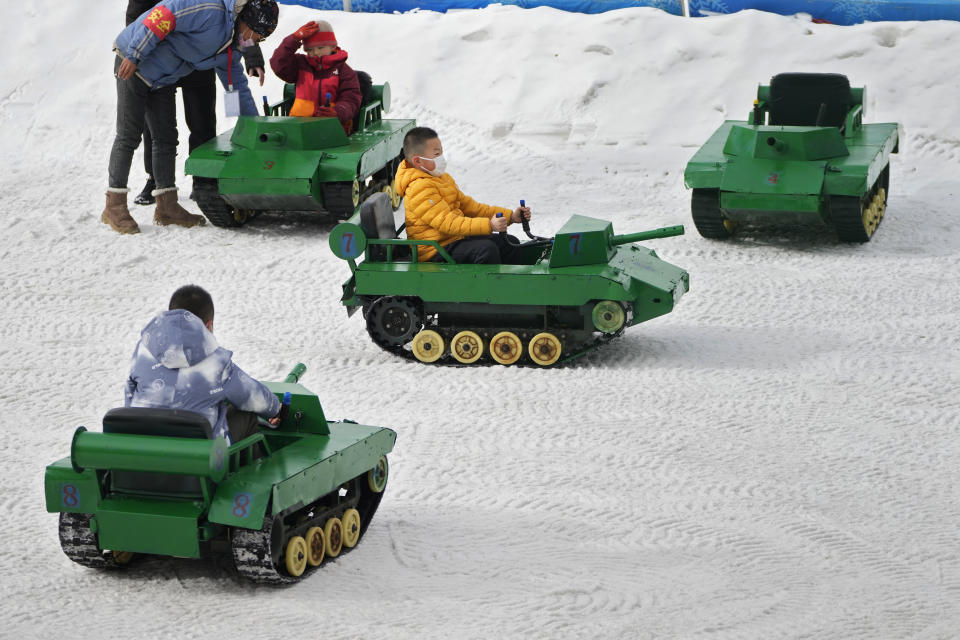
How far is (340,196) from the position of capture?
1040cm

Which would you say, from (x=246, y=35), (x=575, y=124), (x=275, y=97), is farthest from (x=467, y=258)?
(x=275, y=97)

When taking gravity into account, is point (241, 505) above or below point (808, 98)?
below

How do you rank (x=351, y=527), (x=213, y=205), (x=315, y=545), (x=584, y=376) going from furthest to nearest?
(x=213, y=205)
(x=584, y=376)
(x=351, y=527)
(x=315, y=545)

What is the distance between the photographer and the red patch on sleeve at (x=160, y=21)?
404 inches

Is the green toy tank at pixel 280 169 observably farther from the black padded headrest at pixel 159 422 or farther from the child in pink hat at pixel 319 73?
the black padded headrest at pixel 159 422

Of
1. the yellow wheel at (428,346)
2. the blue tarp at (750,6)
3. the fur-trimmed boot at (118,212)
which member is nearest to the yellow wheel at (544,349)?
the yellow wheel at (428,346)

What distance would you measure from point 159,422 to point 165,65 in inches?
236

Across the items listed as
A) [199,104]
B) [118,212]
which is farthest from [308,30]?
[118,212]

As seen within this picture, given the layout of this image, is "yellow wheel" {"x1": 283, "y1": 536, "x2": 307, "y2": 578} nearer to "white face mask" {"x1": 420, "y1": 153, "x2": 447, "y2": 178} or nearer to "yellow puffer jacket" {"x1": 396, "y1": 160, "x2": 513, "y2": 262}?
"yellow puffer jacket" {"x1": 396, "y1": 160, "x2": 513, "y2": 262}

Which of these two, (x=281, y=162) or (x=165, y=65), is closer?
(x=281, y=162)

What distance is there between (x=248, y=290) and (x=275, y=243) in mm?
1163

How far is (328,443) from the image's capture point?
5.49 metres

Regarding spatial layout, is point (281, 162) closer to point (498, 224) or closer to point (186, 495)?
point (498, 224)

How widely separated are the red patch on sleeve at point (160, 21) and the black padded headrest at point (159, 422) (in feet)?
19.1
